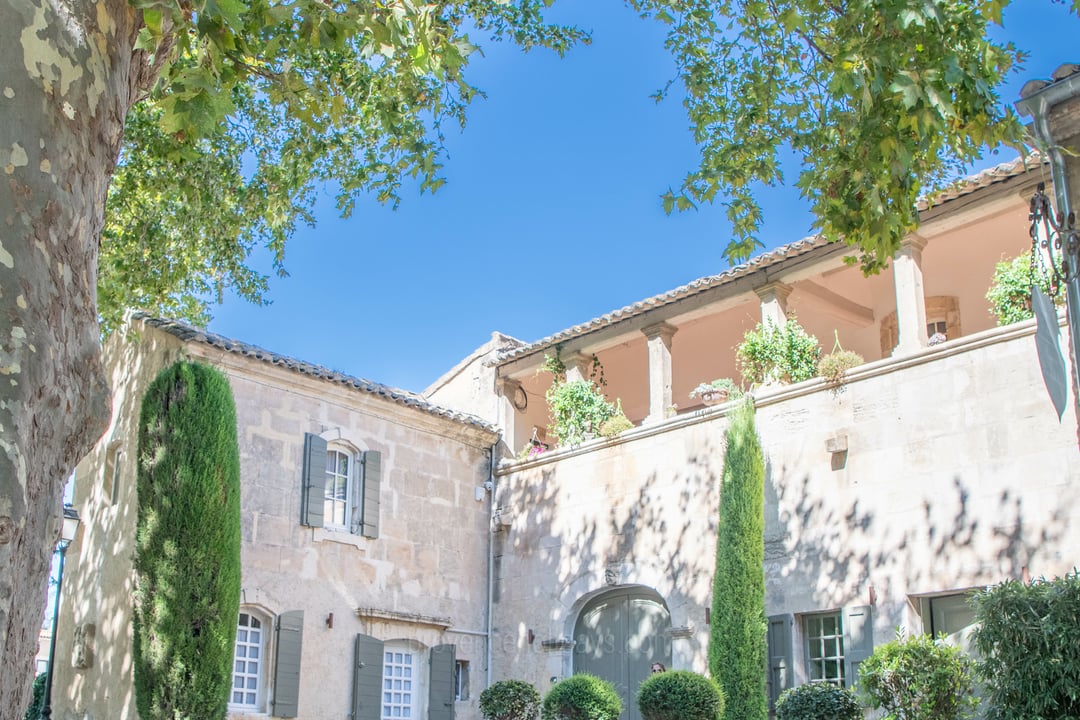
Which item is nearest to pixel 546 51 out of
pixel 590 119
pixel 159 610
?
pixel 590 119

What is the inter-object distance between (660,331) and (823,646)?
5.35 metres

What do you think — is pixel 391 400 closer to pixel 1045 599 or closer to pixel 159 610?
pixel 159 610

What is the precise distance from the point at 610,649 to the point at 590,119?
7.60m

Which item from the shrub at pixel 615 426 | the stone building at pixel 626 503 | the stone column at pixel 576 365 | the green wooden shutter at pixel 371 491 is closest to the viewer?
the stone building at pixel 626 503

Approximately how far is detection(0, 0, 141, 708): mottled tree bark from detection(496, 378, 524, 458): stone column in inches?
588

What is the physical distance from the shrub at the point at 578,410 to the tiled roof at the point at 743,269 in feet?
2.98

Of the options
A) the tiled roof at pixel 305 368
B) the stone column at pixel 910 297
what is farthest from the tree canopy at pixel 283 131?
the stone column at pixel 910 297

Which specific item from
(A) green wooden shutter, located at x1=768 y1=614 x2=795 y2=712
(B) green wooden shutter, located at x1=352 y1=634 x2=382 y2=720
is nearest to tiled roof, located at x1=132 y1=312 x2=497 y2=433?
(B) green wooden shutter, located at x1=352 y1=634 x2=382 y2=720

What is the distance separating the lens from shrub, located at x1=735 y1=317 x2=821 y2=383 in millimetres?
15148

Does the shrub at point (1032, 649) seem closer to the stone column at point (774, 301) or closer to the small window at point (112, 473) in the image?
the stone column at point (774, 301)

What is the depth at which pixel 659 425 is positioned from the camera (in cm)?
1631

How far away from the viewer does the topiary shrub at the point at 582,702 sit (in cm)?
1338

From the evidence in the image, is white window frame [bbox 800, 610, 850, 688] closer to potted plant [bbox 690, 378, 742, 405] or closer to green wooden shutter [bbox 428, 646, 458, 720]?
potted plant [bbox 690, 378, 742, 405]

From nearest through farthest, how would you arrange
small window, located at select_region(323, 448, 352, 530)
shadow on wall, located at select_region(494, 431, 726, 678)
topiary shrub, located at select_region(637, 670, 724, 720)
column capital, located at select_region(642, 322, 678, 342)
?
topiary shrub, located at select_region(637, 670, 724, 720)
shadow on wall, located at select_region(494, 431, 726, 678)
small window, located at select_region(323, 448, 352, 530)
column capital, located at select_region(642, 322, 678, 342)
